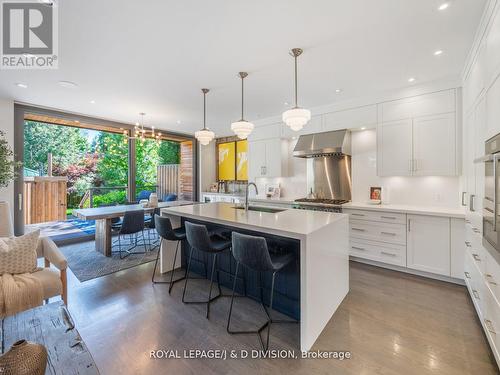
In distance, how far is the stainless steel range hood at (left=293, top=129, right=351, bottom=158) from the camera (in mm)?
3970

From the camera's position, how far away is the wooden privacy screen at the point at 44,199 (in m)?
4.51

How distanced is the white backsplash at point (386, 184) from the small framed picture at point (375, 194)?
0.06m

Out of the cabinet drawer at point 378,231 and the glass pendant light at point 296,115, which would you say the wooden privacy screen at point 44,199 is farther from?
the cabinet drawer at point 378,231

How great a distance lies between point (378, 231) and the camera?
11.5 feet

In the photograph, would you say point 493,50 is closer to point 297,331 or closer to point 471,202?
point 471,202

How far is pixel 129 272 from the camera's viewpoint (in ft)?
11.1

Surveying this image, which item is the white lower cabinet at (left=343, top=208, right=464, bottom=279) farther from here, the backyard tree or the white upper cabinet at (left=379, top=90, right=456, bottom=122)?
the backyard tree

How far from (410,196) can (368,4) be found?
299cm

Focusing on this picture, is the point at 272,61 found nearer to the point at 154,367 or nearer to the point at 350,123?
the point at 350,123

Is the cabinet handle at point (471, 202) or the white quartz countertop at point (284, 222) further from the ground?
the cabinet handle at point (471, 202)

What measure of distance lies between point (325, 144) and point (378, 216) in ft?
4.87

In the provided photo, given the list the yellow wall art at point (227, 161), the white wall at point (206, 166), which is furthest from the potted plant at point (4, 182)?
the yellow wall art at point (227, 161)

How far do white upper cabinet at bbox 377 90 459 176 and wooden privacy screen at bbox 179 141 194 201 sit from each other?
5109 millimetres

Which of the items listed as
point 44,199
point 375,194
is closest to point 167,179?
point 44,199
